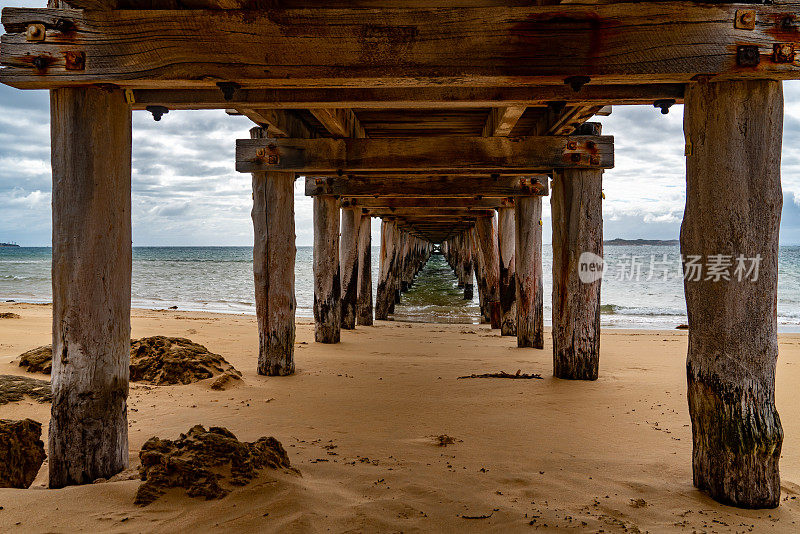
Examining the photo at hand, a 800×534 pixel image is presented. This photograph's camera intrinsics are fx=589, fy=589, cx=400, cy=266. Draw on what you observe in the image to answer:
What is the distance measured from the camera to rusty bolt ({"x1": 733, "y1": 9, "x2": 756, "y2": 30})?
8.70ft

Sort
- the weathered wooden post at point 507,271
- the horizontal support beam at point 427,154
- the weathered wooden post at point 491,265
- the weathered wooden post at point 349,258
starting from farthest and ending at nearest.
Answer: the weathered wooden post at point 491,265 < the weathered wooden post at point 349,258 < the weathered wooden post at point 507,271 < the horizontal support beam at point 427,154

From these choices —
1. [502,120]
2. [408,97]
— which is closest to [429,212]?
[502,120]

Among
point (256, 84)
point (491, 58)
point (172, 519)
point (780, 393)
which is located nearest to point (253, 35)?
point (256, 84)

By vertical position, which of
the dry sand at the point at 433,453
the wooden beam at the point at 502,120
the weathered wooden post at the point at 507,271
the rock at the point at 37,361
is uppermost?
the wooden beam at the point at 502,120

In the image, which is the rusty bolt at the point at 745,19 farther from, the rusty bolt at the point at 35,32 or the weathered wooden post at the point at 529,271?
the weathered wooden post at the point at 529,271

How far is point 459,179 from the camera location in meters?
8.70

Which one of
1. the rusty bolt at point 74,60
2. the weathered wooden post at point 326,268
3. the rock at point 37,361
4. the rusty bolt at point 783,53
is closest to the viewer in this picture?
the rusty bolt at point 783,53

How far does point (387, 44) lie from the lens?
2.72 meters

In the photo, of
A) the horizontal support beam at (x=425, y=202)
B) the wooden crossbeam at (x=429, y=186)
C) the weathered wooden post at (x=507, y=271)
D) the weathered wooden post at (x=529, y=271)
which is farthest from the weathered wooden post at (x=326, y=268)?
the weathered wooden post at (x=507, y=271)

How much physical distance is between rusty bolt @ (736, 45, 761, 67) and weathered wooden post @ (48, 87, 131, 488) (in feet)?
9.62

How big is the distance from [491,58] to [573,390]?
11.7 feet

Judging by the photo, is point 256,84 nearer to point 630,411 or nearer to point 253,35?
point 253,35

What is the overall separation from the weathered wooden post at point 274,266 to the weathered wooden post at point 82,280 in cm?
289

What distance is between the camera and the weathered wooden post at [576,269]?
18.5ft
